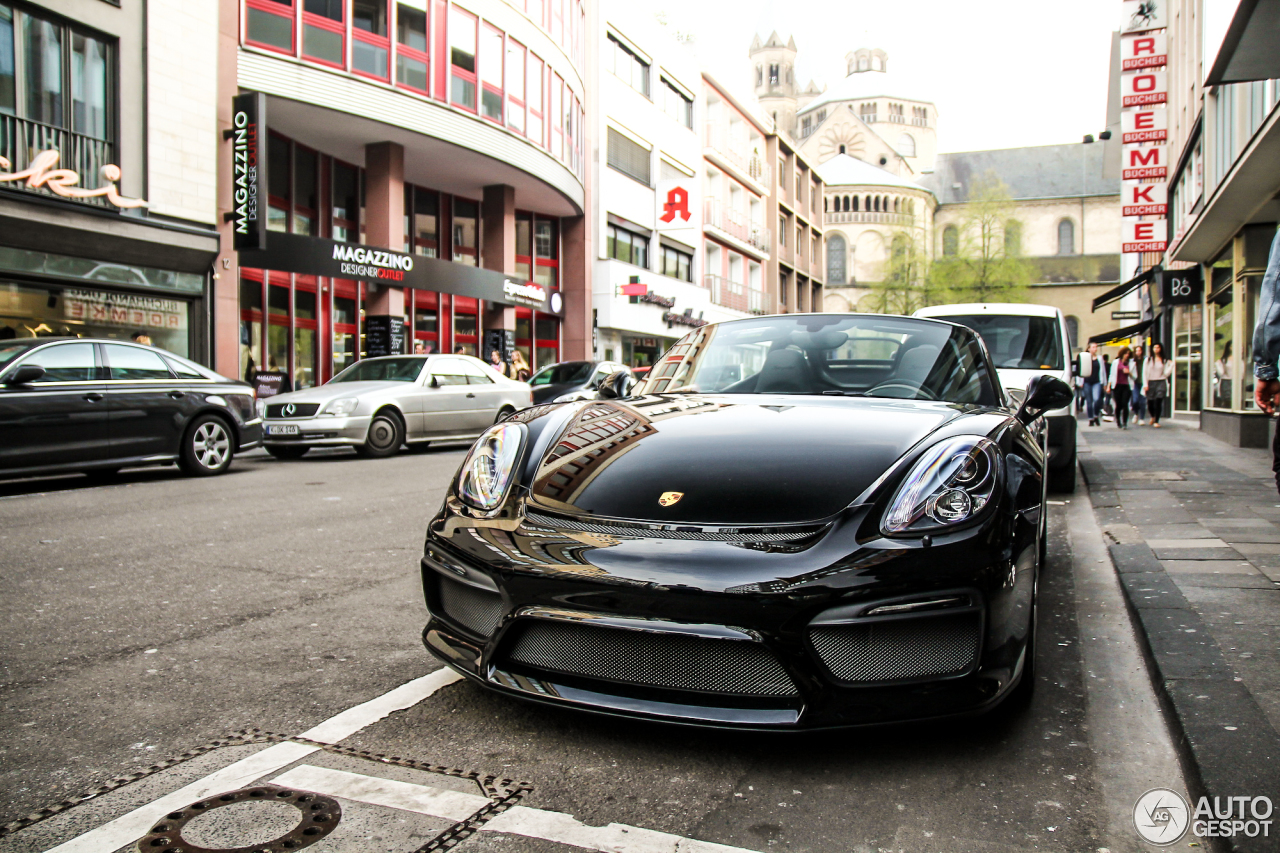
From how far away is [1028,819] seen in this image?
87.0 inches

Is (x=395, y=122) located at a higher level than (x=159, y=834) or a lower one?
higher

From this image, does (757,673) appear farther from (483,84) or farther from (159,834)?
(483,84)

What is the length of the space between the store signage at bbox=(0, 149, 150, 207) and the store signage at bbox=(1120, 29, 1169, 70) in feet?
72.1

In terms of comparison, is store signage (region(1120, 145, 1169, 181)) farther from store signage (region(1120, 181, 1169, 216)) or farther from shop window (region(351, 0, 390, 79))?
shop window (region(351, 0, 390, 79))

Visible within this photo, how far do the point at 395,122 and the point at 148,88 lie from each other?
5066mm

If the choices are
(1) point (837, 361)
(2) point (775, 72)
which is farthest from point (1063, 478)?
(2) point (775, 72)

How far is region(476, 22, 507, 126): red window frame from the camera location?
2305 centimetres

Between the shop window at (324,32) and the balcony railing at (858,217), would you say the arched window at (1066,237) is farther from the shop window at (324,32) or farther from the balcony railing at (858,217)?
the shop window at (324,32)

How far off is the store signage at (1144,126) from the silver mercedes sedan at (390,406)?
17043mm

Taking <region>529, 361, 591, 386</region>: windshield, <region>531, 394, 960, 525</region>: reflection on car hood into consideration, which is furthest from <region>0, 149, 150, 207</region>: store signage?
<region>531, 394, 960, 525</region>: reflection on car hood

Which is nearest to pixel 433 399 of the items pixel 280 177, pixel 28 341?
pixel 28 341

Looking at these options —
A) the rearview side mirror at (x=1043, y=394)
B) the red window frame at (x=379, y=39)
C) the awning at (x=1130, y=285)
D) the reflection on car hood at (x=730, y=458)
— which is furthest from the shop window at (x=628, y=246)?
the reflection on car hood at (x=730, y=458)

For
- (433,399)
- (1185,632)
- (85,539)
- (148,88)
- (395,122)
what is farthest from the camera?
(395,122)

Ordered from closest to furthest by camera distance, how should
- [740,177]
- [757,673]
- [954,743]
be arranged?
[757,673]
[954,743]
[740,177]
